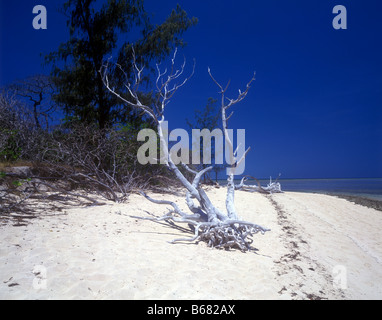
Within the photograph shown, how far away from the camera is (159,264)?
10.8 feet

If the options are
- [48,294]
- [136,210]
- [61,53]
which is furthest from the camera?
[61,53]

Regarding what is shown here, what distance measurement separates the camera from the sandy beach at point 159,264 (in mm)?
2627

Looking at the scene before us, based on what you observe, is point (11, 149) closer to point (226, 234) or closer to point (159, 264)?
point (159, 264)

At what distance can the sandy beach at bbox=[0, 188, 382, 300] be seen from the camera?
2.63 metres

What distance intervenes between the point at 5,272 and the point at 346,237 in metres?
7.26

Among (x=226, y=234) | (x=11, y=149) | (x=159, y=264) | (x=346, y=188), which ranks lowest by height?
(x=346, y=188)

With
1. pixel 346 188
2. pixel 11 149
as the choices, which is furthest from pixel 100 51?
pixel 346 188

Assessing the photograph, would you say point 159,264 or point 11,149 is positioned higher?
point 11,149

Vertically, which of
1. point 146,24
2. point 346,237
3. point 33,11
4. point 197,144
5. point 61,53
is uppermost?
point 146,24

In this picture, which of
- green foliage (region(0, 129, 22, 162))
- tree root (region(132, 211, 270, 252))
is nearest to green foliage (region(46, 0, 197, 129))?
green foliage (region(0, 129, 22, 162))

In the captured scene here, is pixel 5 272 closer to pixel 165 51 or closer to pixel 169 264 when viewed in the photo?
pixel 169 264

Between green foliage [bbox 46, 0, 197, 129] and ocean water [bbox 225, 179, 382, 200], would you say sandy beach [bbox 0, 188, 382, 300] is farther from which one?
ocean water [bbox 225, 179, 382, 200]
